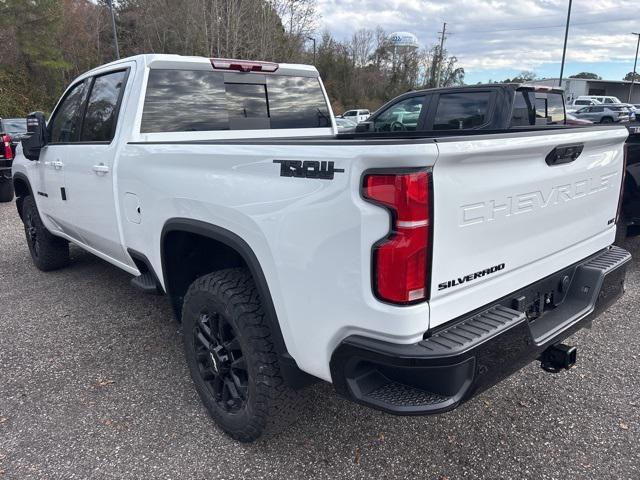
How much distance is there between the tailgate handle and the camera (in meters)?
2.10

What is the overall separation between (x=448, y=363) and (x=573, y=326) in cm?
97

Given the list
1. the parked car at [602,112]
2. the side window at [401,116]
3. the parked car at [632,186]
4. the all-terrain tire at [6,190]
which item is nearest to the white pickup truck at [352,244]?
the parked car at [632,186]

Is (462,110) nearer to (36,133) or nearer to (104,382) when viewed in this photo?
(36,133)

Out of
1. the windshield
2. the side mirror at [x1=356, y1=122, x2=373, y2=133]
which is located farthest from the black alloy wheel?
the windshield

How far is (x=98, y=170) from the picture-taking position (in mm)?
3379

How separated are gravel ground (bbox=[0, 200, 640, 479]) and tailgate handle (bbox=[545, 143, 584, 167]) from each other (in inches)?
57.3

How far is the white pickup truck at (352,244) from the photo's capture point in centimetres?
167

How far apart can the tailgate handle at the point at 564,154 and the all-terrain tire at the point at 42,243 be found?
15.8ft

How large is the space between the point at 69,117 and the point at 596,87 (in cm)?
7745

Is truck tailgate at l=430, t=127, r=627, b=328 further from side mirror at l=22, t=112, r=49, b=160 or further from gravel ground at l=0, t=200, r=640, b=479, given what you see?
side mirror at l=22, t=112, r=49, b=160

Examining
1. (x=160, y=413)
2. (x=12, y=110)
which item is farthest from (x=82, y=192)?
(x=12, y=110)

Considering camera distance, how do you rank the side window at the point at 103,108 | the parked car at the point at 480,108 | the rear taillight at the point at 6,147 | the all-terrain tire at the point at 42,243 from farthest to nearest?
the rear taillight at the point at 6,147 < the parked car at the point at 480,108 < the all-terrain tire at the point at 42,243 < the side window at the point at 103,108

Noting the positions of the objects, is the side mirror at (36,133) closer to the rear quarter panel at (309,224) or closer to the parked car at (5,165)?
the rear quarter panel at (309,224)

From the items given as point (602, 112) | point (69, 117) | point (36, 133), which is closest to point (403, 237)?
point (69, 117)
